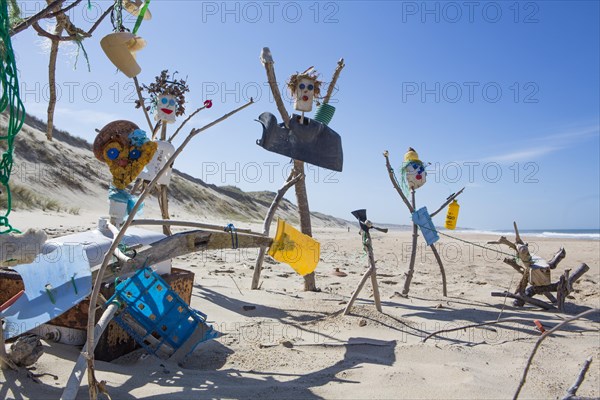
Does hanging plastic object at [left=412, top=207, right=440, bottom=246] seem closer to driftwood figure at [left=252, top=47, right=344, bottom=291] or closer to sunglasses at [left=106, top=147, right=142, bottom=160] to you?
driftwood figure at [left=252, top=47, right=344, bottom=291]

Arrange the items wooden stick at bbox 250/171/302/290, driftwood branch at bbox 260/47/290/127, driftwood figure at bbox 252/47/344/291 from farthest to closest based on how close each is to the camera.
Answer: driftwood branch at bbox 260/47/290/127 < driftwood figure at bbox 252/47/344/291 < wooden stick at bbox 250/171/302/290

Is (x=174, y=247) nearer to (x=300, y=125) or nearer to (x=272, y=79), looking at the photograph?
(x=300, y=125)

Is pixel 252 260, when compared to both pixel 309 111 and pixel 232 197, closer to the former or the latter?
pixel 309 111

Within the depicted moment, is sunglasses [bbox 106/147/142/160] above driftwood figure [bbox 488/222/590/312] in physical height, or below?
above

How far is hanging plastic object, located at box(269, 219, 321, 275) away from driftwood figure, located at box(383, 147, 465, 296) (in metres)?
2.76

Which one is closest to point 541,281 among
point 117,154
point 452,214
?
point 452,214

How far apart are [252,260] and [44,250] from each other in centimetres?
620

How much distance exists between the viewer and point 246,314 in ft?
15.3

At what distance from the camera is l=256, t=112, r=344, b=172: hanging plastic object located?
18.1 ft

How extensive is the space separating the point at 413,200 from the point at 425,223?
42 cm

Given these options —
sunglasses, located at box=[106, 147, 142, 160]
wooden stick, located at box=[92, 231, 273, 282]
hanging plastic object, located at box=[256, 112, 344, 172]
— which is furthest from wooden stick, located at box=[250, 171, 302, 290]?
sunglasses, located at box=[106, 147, 142, 160]

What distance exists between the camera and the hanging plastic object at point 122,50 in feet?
8.95

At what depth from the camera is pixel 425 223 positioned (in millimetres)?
5891

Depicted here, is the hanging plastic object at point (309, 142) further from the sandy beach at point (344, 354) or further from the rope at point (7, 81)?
the rope at point (7, 81)
